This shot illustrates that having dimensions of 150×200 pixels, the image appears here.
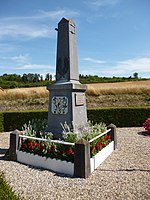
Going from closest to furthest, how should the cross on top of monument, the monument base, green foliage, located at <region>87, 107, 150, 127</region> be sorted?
the monument base → the cross on top of monument → green foliage, located at <region>87, 107, 150, 127</region>

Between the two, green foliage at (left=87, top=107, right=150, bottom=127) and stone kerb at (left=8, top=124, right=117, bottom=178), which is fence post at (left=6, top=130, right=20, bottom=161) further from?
green foliage at (left=87, top=107, right=150, bottom=127)

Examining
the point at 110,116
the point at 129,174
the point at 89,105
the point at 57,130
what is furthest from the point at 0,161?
the point at 89,105

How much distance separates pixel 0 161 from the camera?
6219mm

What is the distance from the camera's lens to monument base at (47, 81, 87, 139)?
6.54 m

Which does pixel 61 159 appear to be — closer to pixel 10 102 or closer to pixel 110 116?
pixel 110 116

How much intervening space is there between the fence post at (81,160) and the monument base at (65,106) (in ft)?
4.83

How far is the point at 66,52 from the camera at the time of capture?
683 cm

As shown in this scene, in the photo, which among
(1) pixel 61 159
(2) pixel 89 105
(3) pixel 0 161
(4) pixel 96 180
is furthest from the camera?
(2) pixel 89 105

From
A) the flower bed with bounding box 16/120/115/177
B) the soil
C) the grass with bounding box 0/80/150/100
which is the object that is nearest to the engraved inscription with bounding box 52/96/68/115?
the flower bed with bounding box 16/120/115/177

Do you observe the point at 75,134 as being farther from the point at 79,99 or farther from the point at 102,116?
the point at 102,116

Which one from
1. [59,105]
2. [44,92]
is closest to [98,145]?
[59,105]

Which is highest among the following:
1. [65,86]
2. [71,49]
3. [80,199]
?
[71,49]

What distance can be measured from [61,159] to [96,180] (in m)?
1.14

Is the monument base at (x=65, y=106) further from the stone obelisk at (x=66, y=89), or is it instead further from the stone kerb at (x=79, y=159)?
the stone kerb at (x=79, y=159)
